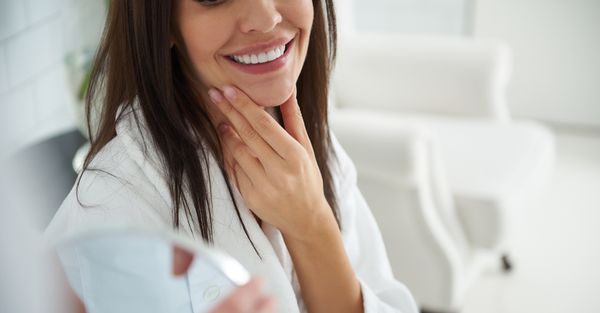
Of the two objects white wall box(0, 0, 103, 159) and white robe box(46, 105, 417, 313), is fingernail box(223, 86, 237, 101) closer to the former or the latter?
white robe box(46, 105, 417, 313)

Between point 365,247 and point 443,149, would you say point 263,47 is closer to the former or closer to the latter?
point 365,247

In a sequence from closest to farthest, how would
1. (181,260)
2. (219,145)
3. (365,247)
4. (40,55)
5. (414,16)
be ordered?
(181,260) → (219,145) → (365,247) → (40,55) → (414,16)

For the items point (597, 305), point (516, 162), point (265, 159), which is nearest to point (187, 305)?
point (265, 159)

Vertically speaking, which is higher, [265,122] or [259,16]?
[259,16]

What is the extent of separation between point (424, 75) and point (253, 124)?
127 cm

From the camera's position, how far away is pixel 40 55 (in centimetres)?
152

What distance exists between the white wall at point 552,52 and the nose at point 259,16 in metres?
2.29

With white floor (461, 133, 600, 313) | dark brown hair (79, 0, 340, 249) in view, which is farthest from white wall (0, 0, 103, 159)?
white floor (461, 133, 600, 313)

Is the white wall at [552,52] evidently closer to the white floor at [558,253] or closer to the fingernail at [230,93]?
the white floor at [558,253]

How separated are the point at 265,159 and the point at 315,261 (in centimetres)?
14

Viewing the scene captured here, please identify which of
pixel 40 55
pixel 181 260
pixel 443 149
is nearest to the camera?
pixel 181 260

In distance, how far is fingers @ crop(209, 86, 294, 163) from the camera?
760 millimetres

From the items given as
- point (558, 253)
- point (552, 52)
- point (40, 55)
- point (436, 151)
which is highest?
point (40, 55)

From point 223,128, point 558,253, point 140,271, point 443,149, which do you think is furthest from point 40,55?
point 558,253
